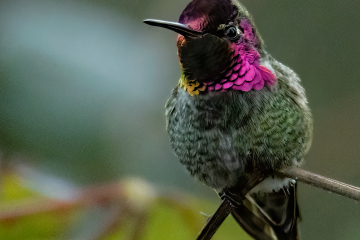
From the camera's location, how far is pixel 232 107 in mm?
809

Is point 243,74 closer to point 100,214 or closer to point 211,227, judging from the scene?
point 211,227

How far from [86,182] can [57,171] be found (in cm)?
10

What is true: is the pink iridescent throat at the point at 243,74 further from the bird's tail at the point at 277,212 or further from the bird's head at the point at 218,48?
the bird's tail at the point at 277,212

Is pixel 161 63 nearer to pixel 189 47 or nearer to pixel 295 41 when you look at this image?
pixel 295 41

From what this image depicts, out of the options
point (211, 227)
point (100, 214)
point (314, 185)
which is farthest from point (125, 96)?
point (314, 185)

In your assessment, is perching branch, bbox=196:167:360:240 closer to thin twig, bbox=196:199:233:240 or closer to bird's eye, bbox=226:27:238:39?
thin twig, bbox=196:199:233:240

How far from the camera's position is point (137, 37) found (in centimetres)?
151

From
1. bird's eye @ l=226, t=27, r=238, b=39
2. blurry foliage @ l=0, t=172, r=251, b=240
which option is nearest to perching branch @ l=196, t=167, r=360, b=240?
blurry foliage @ l=0, t=172, r=251, b=240

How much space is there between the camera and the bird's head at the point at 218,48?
2.14ft

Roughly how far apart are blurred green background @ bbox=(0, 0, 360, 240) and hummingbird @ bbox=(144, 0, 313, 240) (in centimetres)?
13

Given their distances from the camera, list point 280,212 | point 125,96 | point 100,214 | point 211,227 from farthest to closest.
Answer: point 125,96 → point 280,212 → point 100,214 → point 211,227

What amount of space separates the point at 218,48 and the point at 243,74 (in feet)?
0.33

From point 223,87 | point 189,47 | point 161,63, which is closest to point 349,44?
point 161,63

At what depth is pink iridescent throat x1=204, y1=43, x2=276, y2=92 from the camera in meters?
0.77
